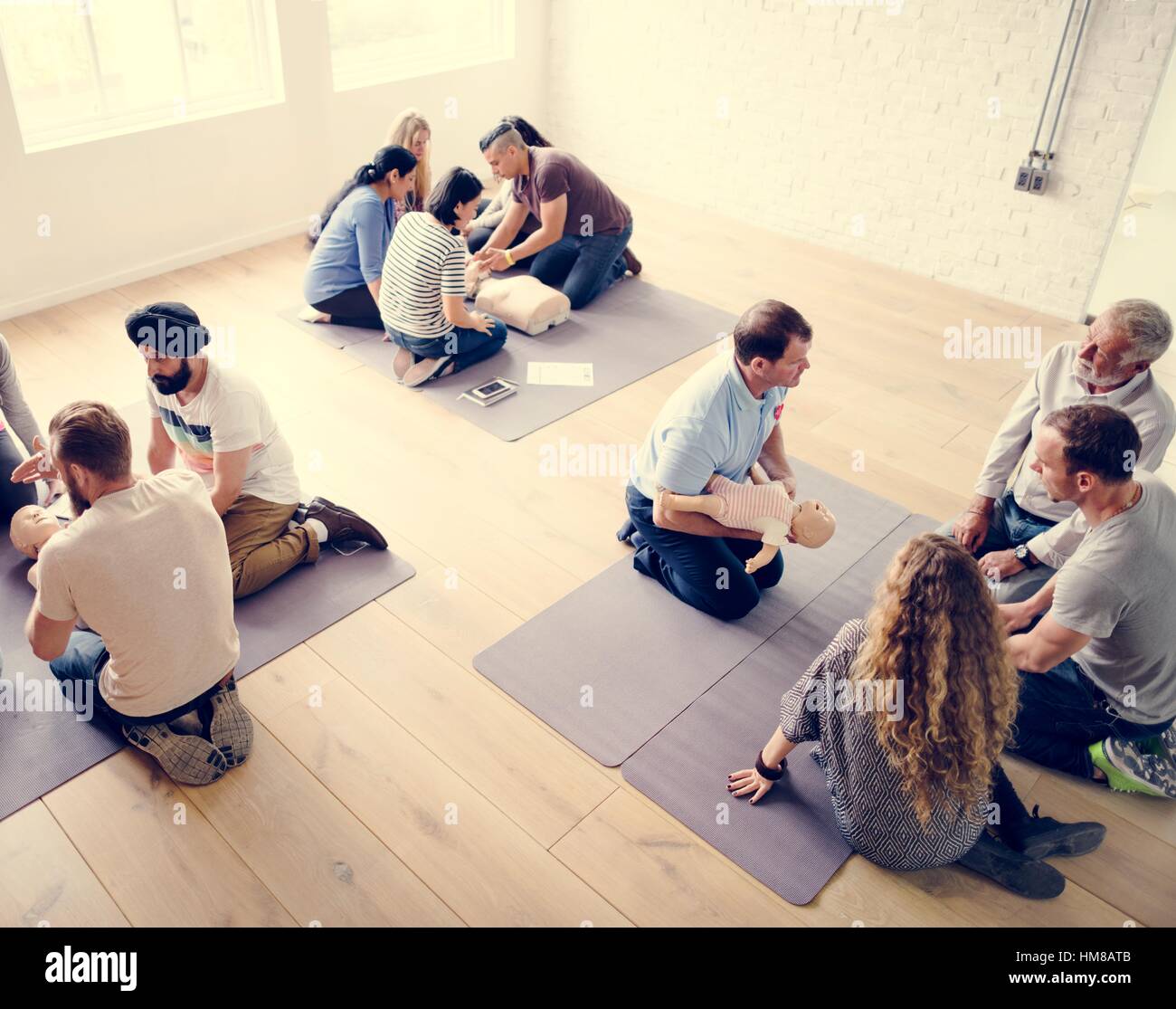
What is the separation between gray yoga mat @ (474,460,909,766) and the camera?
3.05 metres

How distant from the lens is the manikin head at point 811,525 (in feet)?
10.5

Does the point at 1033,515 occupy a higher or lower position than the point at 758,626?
higher

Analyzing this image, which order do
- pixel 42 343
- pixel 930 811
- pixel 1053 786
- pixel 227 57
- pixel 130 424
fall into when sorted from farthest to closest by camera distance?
pixel 227 57 < pixel 42 343 < pixel 130 424 < pixel 1053 786 < pixel 930 811

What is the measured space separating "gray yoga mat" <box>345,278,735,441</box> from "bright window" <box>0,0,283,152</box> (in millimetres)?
1742

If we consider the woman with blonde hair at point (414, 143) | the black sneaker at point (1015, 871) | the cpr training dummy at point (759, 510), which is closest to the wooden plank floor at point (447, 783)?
the black sneaker at point (1015, 871)

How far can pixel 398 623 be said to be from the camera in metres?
3.36

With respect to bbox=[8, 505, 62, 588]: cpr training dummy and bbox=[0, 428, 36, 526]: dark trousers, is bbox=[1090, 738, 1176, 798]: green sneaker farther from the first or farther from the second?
bbox=[0, 428, 36, 526]: dark trousers

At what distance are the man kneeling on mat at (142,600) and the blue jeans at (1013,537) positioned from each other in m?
2.23

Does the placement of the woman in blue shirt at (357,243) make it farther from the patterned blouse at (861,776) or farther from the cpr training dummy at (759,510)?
the patterned blouse at (861,776)

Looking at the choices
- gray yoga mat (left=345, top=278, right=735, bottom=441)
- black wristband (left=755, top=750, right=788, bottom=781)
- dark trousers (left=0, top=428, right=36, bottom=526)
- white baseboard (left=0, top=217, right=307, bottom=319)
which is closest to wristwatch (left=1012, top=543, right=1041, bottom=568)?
black wristband (left=755, top=750, right=788, bottom=781)

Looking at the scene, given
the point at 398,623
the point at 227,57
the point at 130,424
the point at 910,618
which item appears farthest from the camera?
the point at 227,57
